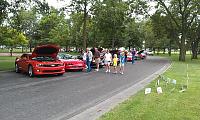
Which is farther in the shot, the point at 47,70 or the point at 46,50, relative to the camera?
the point at 46,50

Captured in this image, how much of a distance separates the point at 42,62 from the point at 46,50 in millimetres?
896

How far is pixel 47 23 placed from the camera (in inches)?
2822

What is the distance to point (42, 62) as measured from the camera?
17.8 meters

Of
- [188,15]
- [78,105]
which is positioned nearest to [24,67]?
[78,105]

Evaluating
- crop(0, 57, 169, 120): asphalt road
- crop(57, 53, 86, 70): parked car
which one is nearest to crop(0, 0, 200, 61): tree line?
crop(57, 53, 86, 70): parked car

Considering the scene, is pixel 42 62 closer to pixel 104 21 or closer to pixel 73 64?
pixel 73 64

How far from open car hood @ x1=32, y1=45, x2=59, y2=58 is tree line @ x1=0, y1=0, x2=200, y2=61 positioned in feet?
21.4

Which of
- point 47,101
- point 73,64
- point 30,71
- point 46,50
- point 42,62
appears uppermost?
point 46,50

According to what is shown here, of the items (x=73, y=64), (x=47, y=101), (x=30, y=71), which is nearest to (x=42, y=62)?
(x=30, y=71)

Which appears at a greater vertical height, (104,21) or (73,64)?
(104,21)

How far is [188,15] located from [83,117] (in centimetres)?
4023

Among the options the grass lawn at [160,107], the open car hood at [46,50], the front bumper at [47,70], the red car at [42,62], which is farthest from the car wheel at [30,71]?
the grass lawn at [160,107]

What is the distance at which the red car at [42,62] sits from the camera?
1750 centimetres

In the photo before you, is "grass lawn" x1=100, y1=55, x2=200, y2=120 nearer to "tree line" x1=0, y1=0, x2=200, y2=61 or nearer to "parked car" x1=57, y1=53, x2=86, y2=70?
"parked car" x1=57, y1=53, x2=86, y2=70
